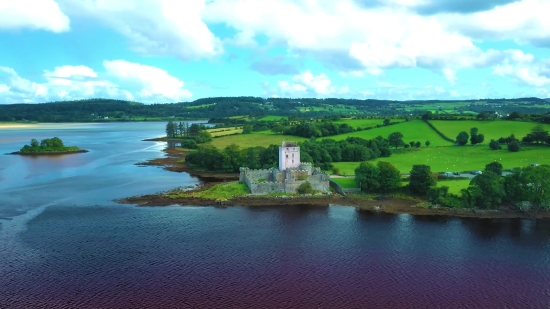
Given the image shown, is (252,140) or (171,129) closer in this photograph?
(252,140)

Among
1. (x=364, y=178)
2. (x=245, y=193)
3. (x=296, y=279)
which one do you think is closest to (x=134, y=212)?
(x=245, y=193)

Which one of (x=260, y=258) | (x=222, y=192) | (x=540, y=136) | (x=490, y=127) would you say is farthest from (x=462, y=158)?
(x=260, y=258)

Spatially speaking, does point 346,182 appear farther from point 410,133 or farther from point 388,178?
point 410,133

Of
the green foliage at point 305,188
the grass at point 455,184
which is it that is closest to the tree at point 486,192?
the grass at point 455,184

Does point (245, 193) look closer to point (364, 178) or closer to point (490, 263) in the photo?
point (364, 178)

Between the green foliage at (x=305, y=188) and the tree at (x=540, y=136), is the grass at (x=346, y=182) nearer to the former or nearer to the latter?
the green foliage at (x=305, y=188)

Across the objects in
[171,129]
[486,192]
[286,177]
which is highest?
[171,129]

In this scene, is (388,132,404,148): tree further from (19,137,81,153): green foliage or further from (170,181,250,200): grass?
(19,137,81,153): green foliage

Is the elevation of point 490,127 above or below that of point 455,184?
above
